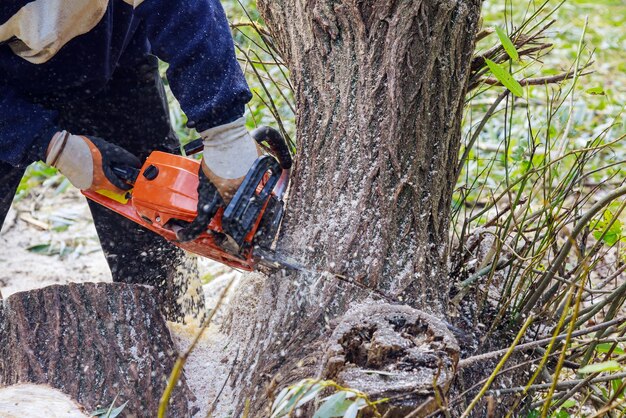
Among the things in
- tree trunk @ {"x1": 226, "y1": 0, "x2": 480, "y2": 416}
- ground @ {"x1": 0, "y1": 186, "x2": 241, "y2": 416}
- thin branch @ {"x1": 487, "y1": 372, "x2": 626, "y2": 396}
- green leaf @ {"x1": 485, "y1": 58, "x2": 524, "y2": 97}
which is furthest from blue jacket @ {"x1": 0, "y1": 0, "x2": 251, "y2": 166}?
thin branch @ {"x1": 487, "y1": 372, "x2": 626, "y2": 396}

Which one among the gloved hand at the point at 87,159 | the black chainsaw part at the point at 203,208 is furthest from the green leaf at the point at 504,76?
the gloved hand at the point at 87,159

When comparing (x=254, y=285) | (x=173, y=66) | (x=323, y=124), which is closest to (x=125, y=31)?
(x=173, y=66)

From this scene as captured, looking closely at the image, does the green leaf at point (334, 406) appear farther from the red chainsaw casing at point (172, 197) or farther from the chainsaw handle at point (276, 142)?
the chainsaw handle at point (276, 142)

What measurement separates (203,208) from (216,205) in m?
0.05

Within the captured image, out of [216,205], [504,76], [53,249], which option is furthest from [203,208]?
[53,249]

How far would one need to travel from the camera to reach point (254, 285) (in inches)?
90.1

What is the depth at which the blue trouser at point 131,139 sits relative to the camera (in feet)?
8.29

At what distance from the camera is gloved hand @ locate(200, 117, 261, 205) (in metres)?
2.12

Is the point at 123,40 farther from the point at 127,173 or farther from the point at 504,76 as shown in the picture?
the point at 504,76

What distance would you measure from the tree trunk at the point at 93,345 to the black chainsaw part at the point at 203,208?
9.6 inches

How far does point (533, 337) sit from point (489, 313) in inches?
6.0

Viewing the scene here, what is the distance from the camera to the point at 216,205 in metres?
2.12

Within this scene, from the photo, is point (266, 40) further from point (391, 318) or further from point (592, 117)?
point (592, 117)

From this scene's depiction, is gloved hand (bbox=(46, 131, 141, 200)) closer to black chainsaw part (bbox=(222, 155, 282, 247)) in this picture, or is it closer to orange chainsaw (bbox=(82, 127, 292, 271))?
orange chainsaw (bbox=(82, 127, 292, 271))
